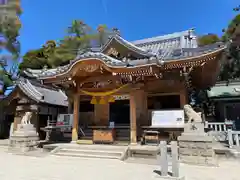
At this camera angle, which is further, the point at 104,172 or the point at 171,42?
the point at 171,42

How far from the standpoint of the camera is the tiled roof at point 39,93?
12969mm

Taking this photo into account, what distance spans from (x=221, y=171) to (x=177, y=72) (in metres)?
4.60

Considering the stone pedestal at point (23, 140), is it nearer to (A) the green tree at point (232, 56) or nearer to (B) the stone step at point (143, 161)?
(B) the stone step at point (143, 161)

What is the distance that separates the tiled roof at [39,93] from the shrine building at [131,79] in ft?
11.0

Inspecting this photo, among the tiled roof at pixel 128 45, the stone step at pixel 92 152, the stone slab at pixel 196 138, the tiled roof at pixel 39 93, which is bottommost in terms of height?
the stone step at pixel 92 152

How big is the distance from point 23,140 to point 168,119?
6994 millimetres

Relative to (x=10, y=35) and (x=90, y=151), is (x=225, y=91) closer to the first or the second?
(x=90, y=151)

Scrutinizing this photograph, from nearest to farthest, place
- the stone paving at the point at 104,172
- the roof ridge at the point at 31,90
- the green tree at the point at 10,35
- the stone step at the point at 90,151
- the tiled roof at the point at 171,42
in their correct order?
the stone paving at the point at 104,172 → the stone step at the point at 90,151 → the tiled roof at the point at 171,42 → the roof ridge at the point at 31,90 → the green tree at the point at 10,35

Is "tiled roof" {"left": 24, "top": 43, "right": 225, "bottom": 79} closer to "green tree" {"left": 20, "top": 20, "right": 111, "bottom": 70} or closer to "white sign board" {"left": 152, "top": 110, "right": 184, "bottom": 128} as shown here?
"white sign board" {"left": 152, "top": 110, "right": 184, "bottom": 128}

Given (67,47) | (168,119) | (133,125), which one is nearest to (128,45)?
(133,125)

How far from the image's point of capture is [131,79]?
28.2ft

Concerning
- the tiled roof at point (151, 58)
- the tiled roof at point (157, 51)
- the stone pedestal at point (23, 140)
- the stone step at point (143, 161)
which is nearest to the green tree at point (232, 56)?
the tiled roof at point (157, 51)

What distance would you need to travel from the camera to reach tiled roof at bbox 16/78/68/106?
13.0 metres

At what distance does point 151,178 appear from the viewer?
4.55 meters
